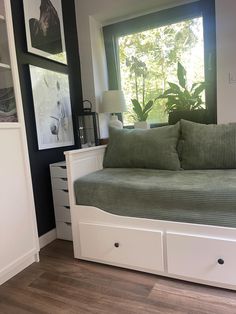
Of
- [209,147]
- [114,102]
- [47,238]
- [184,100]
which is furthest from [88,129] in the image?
[209,147]

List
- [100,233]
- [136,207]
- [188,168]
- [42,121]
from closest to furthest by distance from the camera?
[136,207], [100,233], [188,168], [42,121]

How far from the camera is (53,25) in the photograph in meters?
2.11

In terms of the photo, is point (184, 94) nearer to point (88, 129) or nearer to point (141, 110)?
point (141, 110)

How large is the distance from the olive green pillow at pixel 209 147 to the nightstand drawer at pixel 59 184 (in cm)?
92

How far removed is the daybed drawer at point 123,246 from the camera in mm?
1418

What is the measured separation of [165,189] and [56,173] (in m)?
0.97

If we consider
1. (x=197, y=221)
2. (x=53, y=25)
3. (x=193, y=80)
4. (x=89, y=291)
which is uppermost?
(x=53, y=25)

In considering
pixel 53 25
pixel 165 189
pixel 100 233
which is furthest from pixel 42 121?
pixel 165 189

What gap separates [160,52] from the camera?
2.31 meters

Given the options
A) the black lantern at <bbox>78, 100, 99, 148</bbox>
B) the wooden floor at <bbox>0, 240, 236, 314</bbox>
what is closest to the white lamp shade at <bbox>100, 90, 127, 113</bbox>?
the black lantern at <bbox>78, 100, 99, 148</bbox>

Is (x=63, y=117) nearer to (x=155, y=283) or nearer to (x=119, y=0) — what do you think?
(x=119, y=0)

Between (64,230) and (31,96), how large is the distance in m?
1.10

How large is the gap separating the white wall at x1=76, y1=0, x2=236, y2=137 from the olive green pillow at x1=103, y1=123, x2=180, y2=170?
516mm

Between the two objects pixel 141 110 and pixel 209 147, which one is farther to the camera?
pixel 141 110
